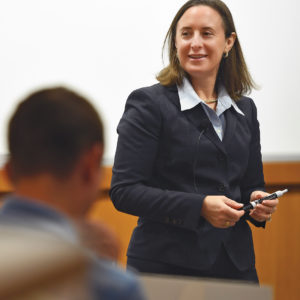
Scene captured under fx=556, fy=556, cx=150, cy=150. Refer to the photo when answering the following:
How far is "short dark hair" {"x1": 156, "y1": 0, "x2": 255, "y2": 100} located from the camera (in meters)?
1.68

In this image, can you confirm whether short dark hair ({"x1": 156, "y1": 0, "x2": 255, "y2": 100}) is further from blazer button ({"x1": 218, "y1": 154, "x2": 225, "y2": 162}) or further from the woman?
blazer button ({"x1": 218, "y1": 154, "x2": 225, "y2": 162})

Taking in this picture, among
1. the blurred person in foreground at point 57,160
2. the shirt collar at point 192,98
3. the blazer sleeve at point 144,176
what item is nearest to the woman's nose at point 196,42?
the shirt collar at point 192,98

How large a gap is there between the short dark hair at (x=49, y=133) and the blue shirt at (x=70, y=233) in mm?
51

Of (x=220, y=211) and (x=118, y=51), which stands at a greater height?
(x=118, y=51)

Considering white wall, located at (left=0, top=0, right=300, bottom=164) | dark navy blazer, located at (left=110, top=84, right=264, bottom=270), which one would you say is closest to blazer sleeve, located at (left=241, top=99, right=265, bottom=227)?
dark navy blazer, located at (left=110, top=84, right=264, bottom=270)

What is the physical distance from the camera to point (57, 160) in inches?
25.8

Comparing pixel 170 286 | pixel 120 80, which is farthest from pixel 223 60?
pixel 170 286

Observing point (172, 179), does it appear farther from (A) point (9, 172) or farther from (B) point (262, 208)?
(A) point (9, 172)

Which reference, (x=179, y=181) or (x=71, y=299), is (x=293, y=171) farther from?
(x=71, y=299)

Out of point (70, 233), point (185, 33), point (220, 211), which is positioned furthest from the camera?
point (185, 33)

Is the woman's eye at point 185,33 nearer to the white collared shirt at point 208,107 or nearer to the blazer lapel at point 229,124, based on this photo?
the white collared shirt at point 208,107

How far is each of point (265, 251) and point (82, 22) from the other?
4.74 feet

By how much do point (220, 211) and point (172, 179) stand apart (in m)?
0.17

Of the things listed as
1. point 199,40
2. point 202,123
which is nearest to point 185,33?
point 199,40
